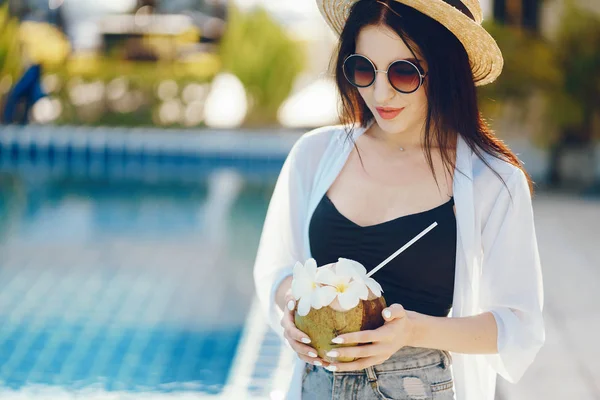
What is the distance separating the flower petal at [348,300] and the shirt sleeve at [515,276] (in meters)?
0.35

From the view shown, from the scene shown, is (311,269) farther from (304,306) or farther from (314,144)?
(314,144)

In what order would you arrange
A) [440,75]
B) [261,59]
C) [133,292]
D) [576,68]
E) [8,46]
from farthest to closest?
[261,59] → [8,46] → [576,68] → [133,292] → [440,75]

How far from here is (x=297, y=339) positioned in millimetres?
1674

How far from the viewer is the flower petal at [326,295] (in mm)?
1617

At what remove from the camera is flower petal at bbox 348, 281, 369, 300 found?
161 centimetres

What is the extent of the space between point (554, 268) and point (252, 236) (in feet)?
7.56

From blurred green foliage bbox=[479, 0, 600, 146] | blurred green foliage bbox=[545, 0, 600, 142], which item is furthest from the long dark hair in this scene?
blurred green foliage bbox=[545, 0, 600, 142]

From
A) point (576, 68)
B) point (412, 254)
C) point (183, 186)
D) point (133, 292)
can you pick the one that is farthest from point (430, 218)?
point (183, 186)

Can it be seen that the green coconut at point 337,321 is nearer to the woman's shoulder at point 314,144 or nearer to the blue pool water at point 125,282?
the woman's shoulder at point 314,144

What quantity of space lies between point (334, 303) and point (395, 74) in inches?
19.1

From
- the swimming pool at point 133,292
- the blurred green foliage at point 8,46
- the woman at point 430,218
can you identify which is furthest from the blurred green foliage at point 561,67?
the woman at point 430,218

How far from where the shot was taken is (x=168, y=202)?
314 inches

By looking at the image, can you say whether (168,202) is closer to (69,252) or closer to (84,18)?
(69,252)

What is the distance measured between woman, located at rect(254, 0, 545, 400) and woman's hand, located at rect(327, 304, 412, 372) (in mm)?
10
